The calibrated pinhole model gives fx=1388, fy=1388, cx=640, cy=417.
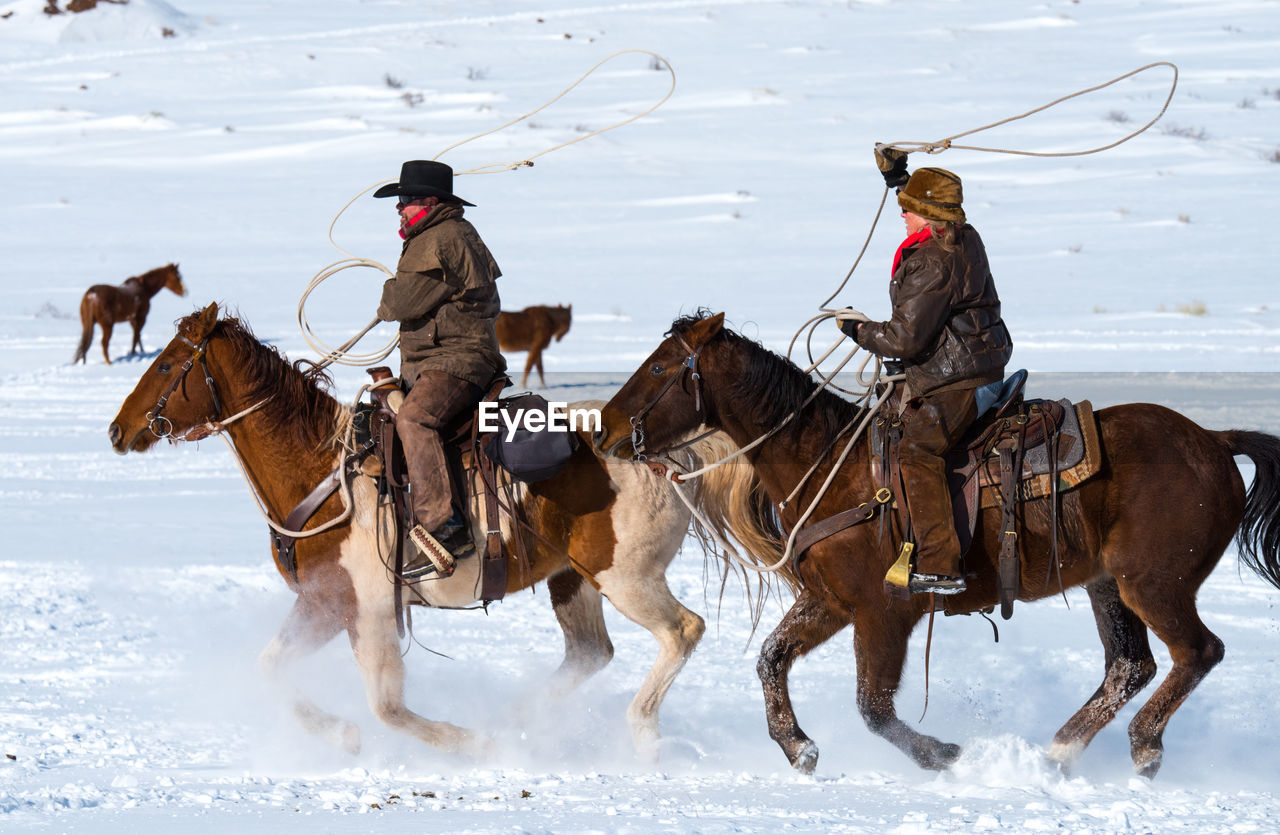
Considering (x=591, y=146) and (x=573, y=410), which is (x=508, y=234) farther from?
(x=573, y=410)

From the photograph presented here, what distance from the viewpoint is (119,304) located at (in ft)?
59.2

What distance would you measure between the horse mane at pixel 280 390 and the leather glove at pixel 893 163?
2.41m

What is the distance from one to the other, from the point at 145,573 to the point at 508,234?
60.5ft

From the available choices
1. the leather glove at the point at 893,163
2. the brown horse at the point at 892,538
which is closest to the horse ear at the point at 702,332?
the brown horse at the point at 892,538

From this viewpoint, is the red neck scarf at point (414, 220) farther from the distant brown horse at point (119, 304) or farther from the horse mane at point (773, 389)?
the distant brown horse at point (119, 304)

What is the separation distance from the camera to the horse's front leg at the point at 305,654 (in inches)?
217

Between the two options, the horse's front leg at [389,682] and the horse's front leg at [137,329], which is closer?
the horse's front leg at [389,682]

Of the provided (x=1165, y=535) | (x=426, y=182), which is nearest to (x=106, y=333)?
(x=426, y=182)

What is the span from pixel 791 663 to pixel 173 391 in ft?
8.70

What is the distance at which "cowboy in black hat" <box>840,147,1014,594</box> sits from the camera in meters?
4.89

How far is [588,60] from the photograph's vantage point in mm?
40594

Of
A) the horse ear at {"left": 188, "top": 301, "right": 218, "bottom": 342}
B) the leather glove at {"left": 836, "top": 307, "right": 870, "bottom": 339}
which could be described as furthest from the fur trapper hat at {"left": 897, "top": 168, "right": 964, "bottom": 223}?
the horse ear at {"left": 188, "top": 301, "right": 218, "bottom": 342}

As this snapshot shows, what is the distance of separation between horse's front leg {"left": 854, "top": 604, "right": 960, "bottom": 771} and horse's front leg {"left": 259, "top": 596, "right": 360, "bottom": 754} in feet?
6.67

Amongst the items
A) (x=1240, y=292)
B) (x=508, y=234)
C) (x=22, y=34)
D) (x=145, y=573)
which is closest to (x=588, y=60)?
(x=508, y=234)
